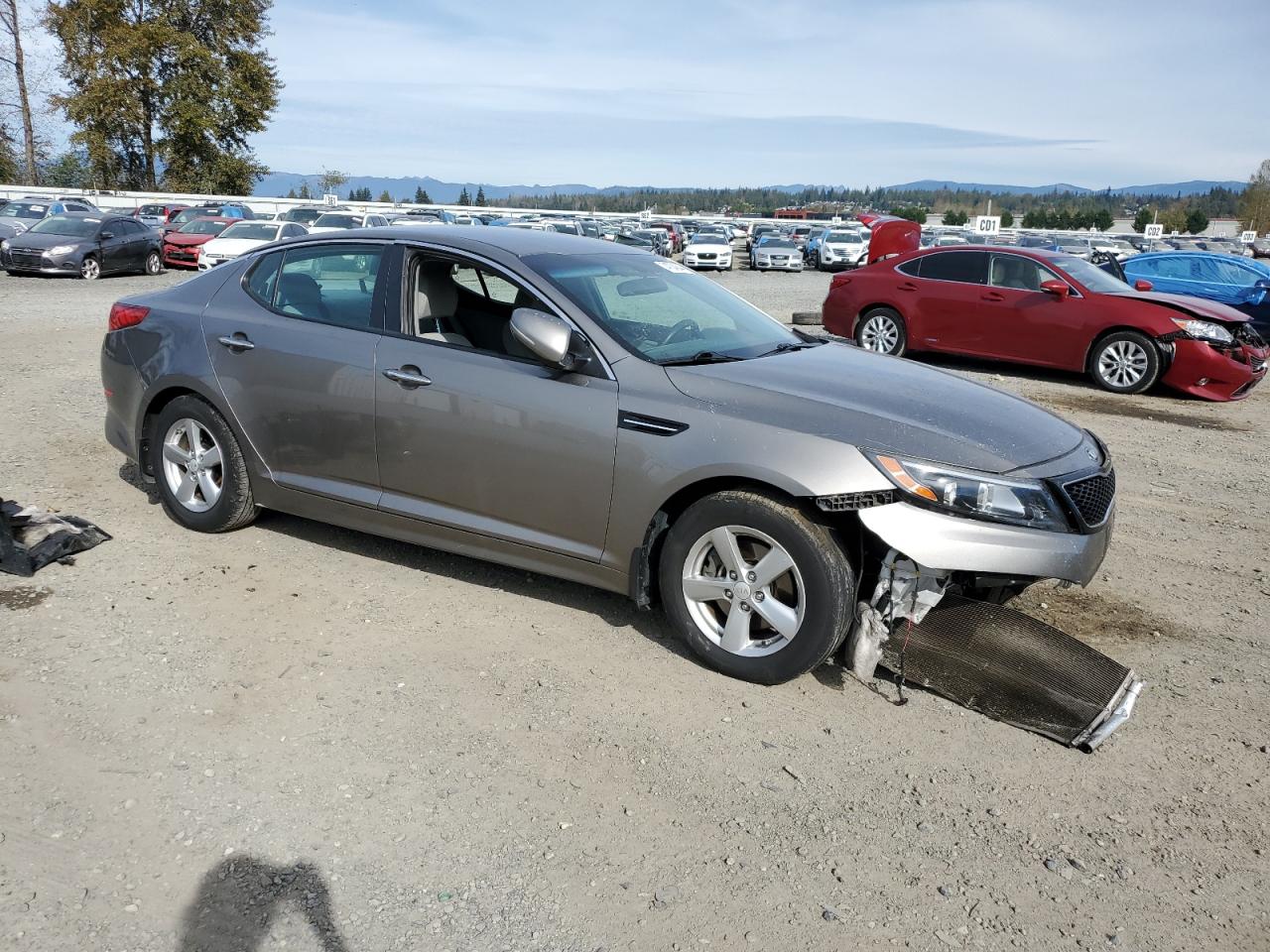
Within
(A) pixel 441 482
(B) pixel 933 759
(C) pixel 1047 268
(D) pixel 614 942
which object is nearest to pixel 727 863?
(D) pixel 614 942

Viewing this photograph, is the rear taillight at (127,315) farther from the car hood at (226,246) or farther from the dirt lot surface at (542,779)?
the car hood at (226,246)

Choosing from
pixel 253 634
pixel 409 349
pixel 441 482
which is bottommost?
pixel 253 634

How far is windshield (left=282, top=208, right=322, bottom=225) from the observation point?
27953 millimetres

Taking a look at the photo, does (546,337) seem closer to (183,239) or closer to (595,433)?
(595,433)

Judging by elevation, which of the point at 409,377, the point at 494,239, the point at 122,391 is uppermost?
the point at 494,239

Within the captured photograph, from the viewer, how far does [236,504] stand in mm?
5285

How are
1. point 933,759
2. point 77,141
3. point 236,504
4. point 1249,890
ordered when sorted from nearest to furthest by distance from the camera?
1. point 1249,890
2. point 933,759
3. point 236,504
4. point 77,141

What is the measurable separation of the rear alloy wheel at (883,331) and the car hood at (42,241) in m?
18.2

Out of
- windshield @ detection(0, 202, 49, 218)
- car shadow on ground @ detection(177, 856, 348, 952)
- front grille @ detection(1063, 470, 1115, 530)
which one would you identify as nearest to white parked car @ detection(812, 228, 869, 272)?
windshield @ detection(0, 202, 49, 218)

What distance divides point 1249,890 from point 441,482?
10.8 ft

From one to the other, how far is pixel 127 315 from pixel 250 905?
13.0 ft

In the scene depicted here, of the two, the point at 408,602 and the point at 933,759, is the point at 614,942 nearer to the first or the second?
the point at 933,759

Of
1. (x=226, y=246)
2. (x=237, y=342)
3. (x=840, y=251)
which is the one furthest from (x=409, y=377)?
(x=840, y=251)

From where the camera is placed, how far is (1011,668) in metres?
3.94
